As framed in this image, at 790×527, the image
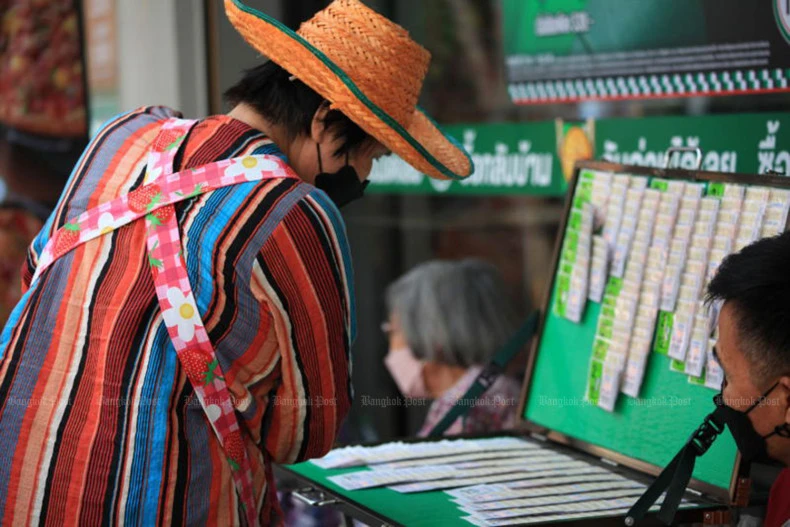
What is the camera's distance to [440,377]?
3412 mm

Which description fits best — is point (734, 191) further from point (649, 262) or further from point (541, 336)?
point (541, 336)

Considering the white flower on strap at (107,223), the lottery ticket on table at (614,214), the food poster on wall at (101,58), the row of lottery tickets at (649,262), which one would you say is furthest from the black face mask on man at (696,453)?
the food poster on wall at (101,58)

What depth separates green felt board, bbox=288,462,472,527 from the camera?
6.11 ft

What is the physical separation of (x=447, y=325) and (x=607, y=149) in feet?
2.71

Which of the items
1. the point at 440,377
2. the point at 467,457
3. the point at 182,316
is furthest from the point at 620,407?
the point at 440,377

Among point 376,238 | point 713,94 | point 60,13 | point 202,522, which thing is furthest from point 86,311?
point 60,13

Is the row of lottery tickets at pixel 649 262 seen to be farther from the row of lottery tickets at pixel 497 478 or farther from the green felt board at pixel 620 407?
the row of lottery tickets at pixel 497 478

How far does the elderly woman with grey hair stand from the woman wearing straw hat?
144 cm

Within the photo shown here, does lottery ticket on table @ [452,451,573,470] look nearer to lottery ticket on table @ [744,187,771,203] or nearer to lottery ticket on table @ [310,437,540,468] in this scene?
lottery ticket on table @ [310,437,540,468]

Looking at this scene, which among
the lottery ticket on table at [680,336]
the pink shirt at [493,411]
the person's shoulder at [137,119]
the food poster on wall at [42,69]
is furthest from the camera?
the food poster on wall at [42,69]

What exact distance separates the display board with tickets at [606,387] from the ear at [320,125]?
692 mm

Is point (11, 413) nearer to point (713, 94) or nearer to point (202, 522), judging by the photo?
point (202, 522)

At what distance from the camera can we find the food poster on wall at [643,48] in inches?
93.3

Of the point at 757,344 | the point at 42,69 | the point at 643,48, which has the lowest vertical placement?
the point at 757,344
